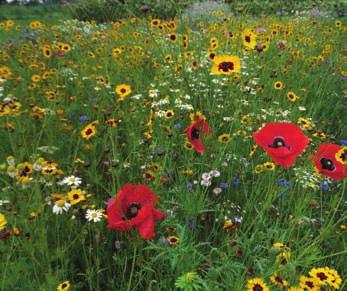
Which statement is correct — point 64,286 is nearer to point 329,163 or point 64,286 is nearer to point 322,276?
point 322,276

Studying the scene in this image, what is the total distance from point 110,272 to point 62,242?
9.8 inches

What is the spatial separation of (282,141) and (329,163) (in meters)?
0.20

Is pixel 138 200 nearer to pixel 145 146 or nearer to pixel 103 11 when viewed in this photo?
pixel 145 146

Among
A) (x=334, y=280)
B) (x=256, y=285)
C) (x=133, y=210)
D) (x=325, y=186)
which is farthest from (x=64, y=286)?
(x=325, y=186)

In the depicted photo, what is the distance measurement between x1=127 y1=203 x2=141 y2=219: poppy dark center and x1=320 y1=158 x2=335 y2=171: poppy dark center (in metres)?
0.64

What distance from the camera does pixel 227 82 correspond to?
3.15 m

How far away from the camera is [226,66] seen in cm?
203

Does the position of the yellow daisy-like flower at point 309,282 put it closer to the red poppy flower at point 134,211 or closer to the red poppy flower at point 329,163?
the red poppy flower at point 329,163

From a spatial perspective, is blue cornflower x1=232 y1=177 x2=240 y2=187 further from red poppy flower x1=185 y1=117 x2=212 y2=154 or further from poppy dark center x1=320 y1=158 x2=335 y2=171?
poppy dark center x1=320 y1=158 x2=335 y2=171

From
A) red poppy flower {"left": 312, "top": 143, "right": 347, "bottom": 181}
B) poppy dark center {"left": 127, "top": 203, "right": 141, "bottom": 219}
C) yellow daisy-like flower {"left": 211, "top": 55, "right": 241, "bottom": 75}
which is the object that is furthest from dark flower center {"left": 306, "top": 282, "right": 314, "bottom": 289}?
yellow daisy-like flower {"left": 211, "top": 55, "right": 241, "bottom": 75}

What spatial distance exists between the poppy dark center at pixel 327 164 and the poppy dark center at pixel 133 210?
64 centimetres

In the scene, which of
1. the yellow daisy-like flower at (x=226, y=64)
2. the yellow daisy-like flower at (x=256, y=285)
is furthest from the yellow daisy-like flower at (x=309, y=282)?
→ the yellow daisy-like flower at (x=226, y=64)

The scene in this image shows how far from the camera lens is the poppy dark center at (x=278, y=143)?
4.19 feet

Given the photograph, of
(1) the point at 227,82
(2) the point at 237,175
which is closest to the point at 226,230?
(2) the point at 237,175
